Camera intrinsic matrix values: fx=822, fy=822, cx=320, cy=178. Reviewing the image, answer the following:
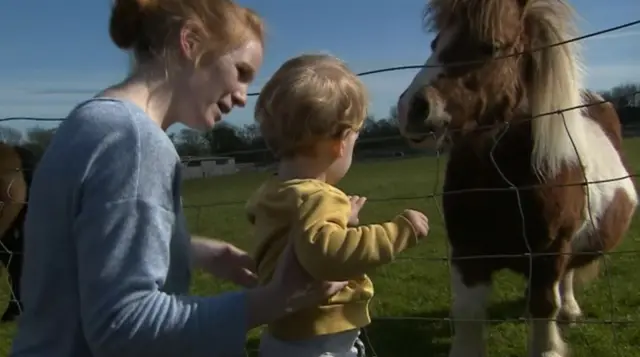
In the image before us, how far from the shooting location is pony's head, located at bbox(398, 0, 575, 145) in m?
3.18

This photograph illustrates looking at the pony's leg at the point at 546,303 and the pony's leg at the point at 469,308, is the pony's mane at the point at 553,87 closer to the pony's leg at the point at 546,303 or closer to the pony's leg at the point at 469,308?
the pony's leg at the point at 546,303

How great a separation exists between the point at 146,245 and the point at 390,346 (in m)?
3.61

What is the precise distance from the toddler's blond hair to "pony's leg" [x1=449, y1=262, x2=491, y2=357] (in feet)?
6.76

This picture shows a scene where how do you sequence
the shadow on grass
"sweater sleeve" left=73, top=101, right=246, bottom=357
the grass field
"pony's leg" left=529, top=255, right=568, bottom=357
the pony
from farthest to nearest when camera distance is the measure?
the pony → the shadow on grass → the grass field → "pony's leg" left=529, top=255, right=568, bottom=357 → "sweater sleeve" left=73, top=101, right=246, bottom=357

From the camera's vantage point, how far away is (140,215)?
49.4 inches

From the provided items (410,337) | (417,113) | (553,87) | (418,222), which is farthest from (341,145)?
(410,337)

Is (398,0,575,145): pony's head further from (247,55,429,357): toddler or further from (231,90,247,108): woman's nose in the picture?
(231,90,247,108): woman's nose

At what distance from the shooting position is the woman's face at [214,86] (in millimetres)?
1452

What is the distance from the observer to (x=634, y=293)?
5.64 metres

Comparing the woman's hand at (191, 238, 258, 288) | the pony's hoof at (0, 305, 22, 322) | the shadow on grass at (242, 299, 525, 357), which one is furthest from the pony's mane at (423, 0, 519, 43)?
the pony's hoof at (0, 305, 22, 322)

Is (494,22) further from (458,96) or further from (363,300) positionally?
(363,300)

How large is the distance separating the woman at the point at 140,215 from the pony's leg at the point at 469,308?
219 cm

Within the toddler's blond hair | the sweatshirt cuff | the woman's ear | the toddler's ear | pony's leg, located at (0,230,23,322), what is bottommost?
pony's leg, located at (0,230,23,322)

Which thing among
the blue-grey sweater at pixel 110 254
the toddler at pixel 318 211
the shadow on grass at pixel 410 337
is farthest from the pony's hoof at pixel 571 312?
the blue-grey sweater at pixel 110 254
